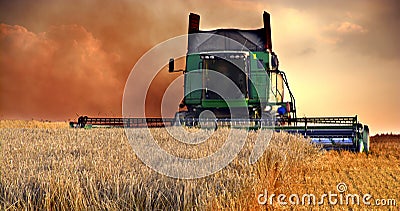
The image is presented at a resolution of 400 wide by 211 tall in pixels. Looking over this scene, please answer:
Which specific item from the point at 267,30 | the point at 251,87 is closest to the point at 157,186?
the point at 251,87

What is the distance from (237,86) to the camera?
12.0 meters

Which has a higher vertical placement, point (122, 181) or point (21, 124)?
point (21, 124)

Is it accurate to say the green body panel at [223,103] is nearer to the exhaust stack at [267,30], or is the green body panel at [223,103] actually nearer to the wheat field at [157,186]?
the exhaust stack at [267,30]

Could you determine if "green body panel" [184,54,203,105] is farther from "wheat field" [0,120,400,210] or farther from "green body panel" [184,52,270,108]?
"wheat field" [0,120,400,210]

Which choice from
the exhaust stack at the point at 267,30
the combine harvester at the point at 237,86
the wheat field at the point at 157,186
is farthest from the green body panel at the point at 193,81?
the wheat field at the point at 157,186

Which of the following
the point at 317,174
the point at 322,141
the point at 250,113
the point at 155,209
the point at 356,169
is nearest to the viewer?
the point at 155,209

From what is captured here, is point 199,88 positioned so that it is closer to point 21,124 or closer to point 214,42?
point 214,42

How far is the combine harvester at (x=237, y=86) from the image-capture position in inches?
459

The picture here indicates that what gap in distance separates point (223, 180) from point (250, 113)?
331 inches

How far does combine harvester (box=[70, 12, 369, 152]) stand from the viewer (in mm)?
11656

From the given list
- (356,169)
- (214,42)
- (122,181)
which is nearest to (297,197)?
(122,181)

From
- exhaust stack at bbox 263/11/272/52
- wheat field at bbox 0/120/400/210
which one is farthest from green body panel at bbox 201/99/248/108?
wheat field at bbox 0/120/400/210

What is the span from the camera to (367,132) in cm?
1099

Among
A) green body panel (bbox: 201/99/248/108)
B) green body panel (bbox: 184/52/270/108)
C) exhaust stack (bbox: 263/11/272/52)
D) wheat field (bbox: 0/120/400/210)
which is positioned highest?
exhaust stack (bbox: 263/11/272/52)
